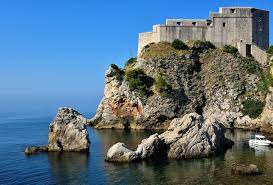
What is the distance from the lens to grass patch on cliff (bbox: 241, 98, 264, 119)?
82244mm

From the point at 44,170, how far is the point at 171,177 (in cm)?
1358

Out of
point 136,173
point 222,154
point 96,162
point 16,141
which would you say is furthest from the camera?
point 16,141

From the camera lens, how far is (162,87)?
86188 mm

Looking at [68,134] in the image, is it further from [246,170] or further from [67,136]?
[246,170]

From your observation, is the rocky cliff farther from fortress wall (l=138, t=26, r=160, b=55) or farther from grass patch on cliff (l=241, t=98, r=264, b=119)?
fortress wall (l=138, t=26, r=160, b=55)

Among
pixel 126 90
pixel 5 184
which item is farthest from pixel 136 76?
pixel 5 184

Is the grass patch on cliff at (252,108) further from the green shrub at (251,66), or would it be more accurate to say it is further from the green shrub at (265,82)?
the green shrub at (251,66)

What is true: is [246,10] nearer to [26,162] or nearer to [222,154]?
[222,154]

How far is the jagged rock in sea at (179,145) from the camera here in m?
52.1

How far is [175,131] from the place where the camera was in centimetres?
5531

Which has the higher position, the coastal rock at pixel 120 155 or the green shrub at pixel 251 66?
the green shrub at pixel 251 66

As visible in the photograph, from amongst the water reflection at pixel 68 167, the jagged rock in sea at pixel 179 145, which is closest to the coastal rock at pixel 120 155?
the jagged rock in sea at pixel 179 145

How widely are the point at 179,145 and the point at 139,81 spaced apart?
34.6 meters

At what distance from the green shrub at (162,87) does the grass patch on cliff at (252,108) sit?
1425 cm
